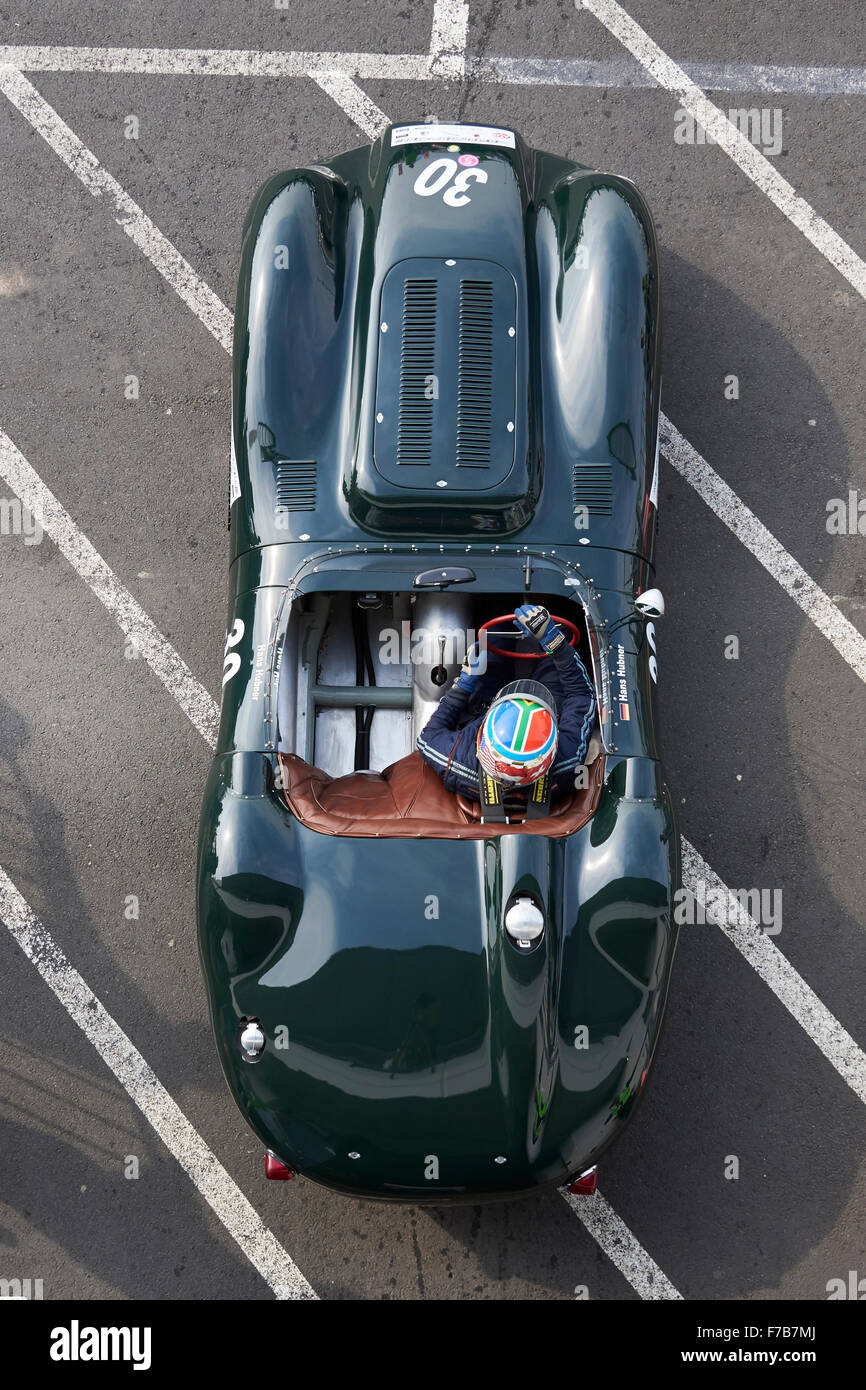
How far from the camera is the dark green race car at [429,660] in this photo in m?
3.93

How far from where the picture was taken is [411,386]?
4.52 meters

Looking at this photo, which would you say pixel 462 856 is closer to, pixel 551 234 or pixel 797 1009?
pixel 797 1009

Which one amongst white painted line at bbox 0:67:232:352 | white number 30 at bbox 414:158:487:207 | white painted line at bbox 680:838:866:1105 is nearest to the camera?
white number 30 at bbox 414:158:487:207

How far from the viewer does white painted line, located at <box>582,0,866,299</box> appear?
5789 millimetres

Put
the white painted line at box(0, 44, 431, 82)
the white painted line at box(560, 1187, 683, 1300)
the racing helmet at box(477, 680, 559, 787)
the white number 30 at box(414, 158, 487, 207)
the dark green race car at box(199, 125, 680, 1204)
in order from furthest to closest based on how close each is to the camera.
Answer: the white painted line at box(0, 44, 431, 82) < the white painted line at box(560, 1187, 683, 1300) < the white number 30 at box(414, 158, 487, 207) < the racing helmet at box(477, 680, 559, 787) < the dark green race car at box(199, 125, 680, 1204)

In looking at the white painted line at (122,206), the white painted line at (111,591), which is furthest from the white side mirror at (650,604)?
the white painted line at (122,206)

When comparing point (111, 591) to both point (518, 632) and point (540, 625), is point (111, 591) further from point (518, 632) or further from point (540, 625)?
point (540, 625)

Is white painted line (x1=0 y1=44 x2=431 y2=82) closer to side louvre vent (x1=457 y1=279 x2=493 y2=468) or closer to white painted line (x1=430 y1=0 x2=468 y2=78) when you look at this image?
white painted line (x1=430 y1=0 x2=468 y2=78)

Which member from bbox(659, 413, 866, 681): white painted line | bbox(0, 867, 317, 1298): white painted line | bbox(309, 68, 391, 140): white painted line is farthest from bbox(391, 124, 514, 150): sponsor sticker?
bbox(0, 867, 317, 1298): white painted line

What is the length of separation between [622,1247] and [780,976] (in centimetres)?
148

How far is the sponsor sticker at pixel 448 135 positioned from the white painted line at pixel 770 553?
170cm

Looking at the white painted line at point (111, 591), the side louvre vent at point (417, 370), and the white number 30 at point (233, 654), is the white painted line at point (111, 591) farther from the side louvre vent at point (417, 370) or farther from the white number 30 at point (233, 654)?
the side louvre vent at point (417, 370)

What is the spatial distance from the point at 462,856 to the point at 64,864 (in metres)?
2.37

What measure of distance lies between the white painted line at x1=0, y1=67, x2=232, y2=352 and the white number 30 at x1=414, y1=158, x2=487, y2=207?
57.5 inches
